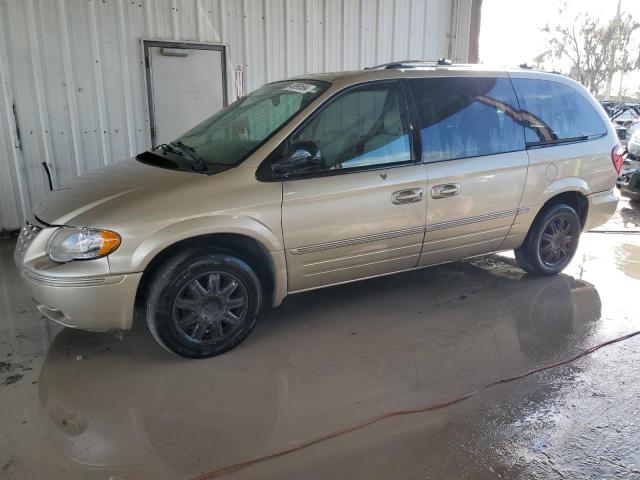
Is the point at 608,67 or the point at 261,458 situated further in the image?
the point at 608,67

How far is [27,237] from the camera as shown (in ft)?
11.2

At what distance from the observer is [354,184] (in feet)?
12.1

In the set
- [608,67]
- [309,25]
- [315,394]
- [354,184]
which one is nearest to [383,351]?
[315,394]

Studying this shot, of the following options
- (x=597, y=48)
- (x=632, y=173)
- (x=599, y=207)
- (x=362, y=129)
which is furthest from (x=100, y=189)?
(x=597, y=48)

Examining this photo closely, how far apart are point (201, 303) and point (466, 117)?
8.34ft

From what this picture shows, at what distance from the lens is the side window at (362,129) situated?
368cm

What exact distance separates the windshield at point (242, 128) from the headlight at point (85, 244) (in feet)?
2.51

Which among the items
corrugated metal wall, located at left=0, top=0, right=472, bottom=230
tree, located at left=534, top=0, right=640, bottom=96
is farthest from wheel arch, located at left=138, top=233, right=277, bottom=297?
tree, located at left=534, top=0, right=640, bottom=96

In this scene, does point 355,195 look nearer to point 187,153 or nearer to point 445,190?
point 445,190

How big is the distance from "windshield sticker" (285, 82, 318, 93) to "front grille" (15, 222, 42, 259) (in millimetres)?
2044

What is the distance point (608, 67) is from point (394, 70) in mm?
39563

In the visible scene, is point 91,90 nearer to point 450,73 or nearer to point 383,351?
point 450,73

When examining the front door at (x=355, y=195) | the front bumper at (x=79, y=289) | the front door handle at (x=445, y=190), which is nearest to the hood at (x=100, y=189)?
the front bumper at (x=79, y=289)

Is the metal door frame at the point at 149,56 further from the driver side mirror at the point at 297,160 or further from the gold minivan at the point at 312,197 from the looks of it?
the driver side mirror at the point at 297,160
